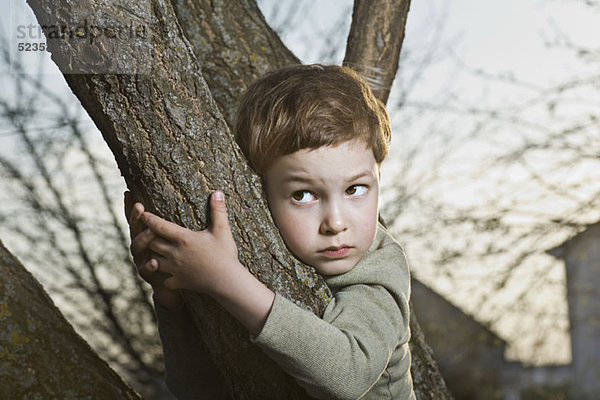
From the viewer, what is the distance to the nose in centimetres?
167

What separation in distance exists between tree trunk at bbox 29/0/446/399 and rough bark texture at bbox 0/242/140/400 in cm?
48

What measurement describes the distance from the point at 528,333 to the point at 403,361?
5182 mm

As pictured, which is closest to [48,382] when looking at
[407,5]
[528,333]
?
[407,5]

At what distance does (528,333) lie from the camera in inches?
259

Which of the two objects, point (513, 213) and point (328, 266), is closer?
point (328, 266)

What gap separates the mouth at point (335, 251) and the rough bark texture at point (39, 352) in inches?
31.4

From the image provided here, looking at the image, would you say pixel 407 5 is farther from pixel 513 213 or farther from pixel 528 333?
pixel 528 333

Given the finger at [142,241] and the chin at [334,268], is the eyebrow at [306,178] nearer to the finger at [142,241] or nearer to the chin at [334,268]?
the chin at [334,268]

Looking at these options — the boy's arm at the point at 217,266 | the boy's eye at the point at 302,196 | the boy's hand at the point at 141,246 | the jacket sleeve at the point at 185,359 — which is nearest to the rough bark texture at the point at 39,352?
the jacket sleeve at the point at 185,359

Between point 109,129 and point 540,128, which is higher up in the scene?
point 109,129

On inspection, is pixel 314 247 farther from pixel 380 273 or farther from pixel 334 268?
pixel 380 273

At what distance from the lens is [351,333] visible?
5.01ft

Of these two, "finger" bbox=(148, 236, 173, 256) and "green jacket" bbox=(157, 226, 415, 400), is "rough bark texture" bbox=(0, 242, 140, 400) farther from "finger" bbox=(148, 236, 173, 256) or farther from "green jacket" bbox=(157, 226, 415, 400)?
"finger" bbox=(148, 236, 173, 256)

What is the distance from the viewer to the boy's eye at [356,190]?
1723mm
